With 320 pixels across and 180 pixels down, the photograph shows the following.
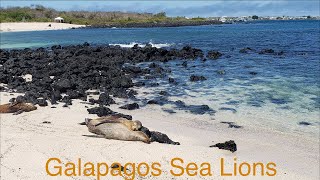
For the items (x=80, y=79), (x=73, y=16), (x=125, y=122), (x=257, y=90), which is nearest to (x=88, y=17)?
(x=73, y=16)

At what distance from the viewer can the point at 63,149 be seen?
10242mm

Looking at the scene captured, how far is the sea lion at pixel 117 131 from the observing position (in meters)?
10.8

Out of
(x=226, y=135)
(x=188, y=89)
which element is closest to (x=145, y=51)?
(x=188, y=89)

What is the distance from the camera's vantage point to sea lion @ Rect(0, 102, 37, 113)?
1433 centimetres

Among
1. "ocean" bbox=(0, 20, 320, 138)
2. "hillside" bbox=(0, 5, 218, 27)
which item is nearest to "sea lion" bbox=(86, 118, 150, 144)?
"ocean" bbox=(0, 20, 320, 138)

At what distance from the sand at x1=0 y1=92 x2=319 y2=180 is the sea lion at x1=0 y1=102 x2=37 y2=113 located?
61 centimetres

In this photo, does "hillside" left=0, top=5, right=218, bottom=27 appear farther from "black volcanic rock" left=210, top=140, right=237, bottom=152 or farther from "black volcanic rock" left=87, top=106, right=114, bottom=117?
"black volcanic rock" left=210, top=140, right=237, bottom=152

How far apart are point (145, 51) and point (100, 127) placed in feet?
78.0

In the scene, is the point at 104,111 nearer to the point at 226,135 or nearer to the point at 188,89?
the point at 226,135

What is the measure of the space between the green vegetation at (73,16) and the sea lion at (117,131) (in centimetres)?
10774

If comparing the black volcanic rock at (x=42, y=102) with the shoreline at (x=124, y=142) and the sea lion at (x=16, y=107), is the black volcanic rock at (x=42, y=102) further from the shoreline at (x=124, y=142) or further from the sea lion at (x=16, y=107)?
the sea lion at (x=16, y=107)

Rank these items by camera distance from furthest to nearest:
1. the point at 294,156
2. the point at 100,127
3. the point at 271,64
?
the point at 271,64 → the point at 100,127 → the point at 294,156

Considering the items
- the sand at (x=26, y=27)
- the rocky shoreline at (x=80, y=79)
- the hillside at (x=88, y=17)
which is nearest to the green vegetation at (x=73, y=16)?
the hillside at (x=88, y=17)

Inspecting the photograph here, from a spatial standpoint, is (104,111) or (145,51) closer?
(104,111)
